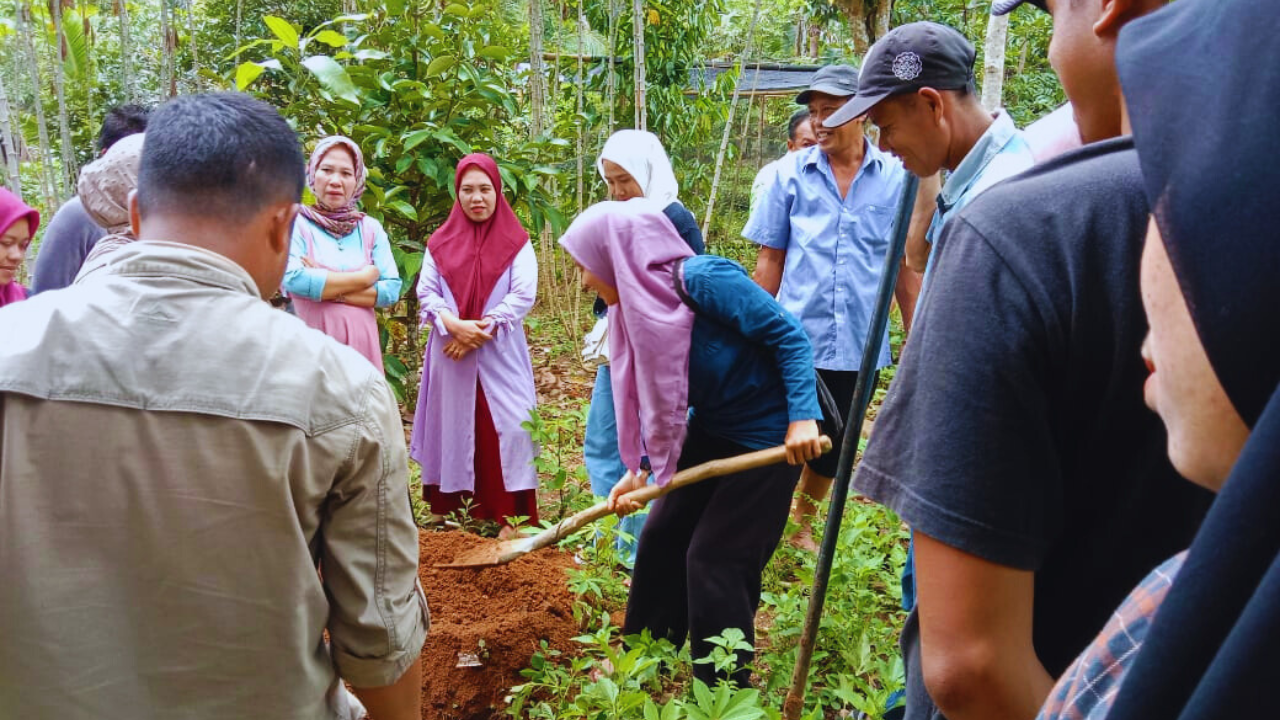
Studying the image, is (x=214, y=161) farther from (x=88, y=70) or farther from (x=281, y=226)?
(x=88, y=70)

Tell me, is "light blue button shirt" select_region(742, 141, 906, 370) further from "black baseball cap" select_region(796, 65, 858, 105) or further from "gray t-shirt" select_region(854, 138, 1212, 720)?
"gray t-shirt" select_region(854, 138, 1212, 720)

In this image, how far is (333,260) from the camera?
3818 mm

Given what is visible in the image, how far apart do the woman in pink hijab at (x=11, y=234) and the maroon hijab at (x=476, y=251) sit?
171 cm

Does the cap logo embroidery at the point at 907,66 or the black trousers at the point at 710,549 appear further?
the black trousers at the point at 710,549

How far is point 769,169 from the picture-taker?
15.1 ft

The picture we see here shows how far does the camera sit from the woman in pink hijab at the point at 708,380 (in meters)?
2.47

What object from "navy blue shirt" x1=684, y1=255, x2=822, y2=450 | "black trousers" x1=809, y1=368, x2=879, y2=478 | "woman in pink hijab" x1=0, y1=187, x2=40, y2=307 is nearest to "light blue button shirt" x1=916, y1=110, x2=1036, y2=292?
"navy blue shirt" x1=684, y1=255, x2=822, y2=450

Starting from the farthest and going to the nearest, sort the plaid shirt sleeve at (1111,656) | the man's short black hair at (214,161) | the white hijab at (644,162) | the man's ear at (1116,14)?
1. the white hijab at (644,162)
2. the man's short black hair at (214,161)
3. the man's ear at (1116,14)
4. the plaid shirt sleeve at (1111,656)

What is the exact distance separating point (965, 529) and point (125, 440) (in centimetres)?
107

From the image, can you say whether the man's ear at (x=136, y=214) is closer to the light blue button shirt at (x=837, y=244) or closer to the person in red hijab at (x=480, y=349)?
the person in red hijab at (x=480, y=349)

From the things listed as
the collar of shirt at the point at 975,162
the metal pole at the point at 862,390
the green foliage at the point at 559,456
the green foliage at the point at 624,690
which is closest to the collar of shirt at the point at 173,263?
the green foliage at the point at 624,690

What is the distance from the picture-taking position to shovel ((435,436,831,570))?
243 cm

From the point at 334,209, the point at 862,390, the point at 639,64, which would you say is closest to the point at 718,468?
the point at 862,390

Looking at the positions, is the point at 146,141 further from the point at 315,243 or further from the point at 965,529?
the point at 315,243
